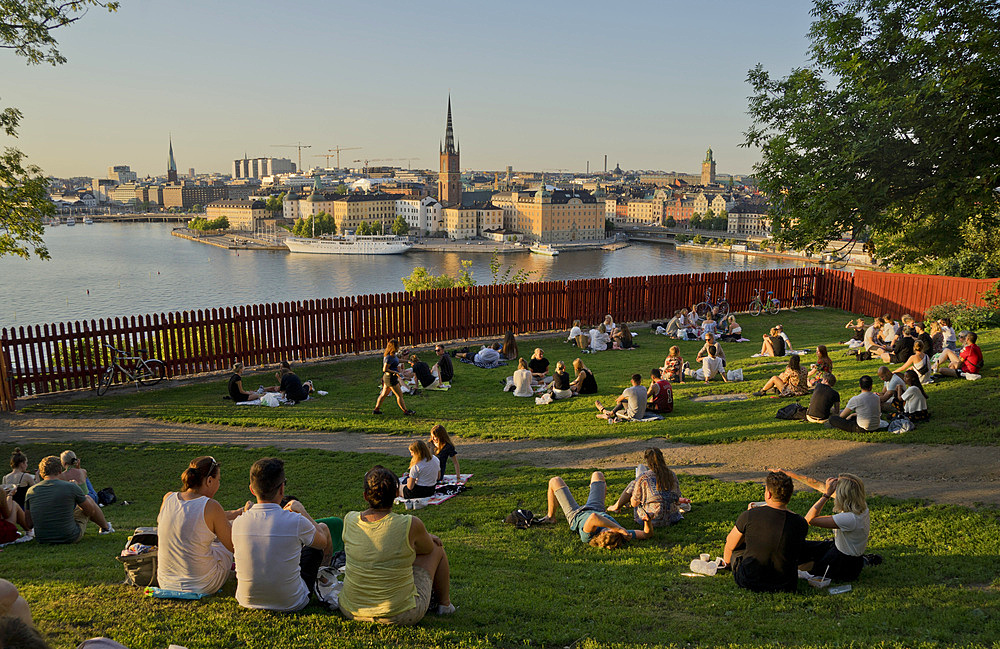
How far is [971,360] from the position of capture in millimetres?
11164

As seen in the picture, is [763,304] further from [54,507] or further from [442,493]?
[54,507]

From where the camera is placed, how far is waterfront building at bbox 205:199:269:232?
180125 millimetres

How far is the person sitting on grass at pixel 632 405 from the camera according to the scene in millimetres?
10703

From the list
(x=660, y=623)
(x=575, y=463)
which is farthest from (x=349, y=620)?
(x=575, y=463)

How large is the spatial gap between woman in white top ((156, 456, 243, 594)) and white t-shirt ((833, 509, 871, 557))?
4.37 meters

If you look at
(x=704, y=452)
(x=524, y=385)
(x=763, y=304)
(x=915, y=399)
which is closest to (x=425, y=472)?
(x=704, y=452)

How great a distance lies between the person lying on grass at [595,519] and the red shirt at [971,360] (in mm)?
7634

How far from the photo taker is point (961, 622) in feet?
15.1

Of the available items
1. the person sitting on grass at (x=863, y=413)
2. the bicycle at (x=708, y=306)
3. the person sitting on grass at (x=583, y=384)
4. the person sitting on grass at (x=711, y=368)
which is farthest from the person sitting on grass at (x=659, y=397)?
the bicycle at (x=708, y=306)

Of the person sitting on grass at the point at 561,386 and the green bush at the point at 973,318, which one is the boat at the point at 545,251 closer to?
the green bush at the point at 973,318

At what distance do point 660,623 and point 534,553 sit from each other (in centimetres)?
161

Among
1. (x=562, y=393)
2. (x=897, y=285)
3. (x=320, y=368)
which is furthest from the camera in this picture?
(x=897, y=285)

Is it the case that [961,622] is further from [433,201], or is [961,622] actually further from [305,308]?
[433,201]

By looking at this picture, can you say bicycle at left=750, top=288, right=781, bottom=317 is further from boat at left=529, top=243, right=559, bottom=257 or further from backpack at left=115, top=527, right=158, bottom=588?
boat at left=529, top=243, right=559, bottom=257
